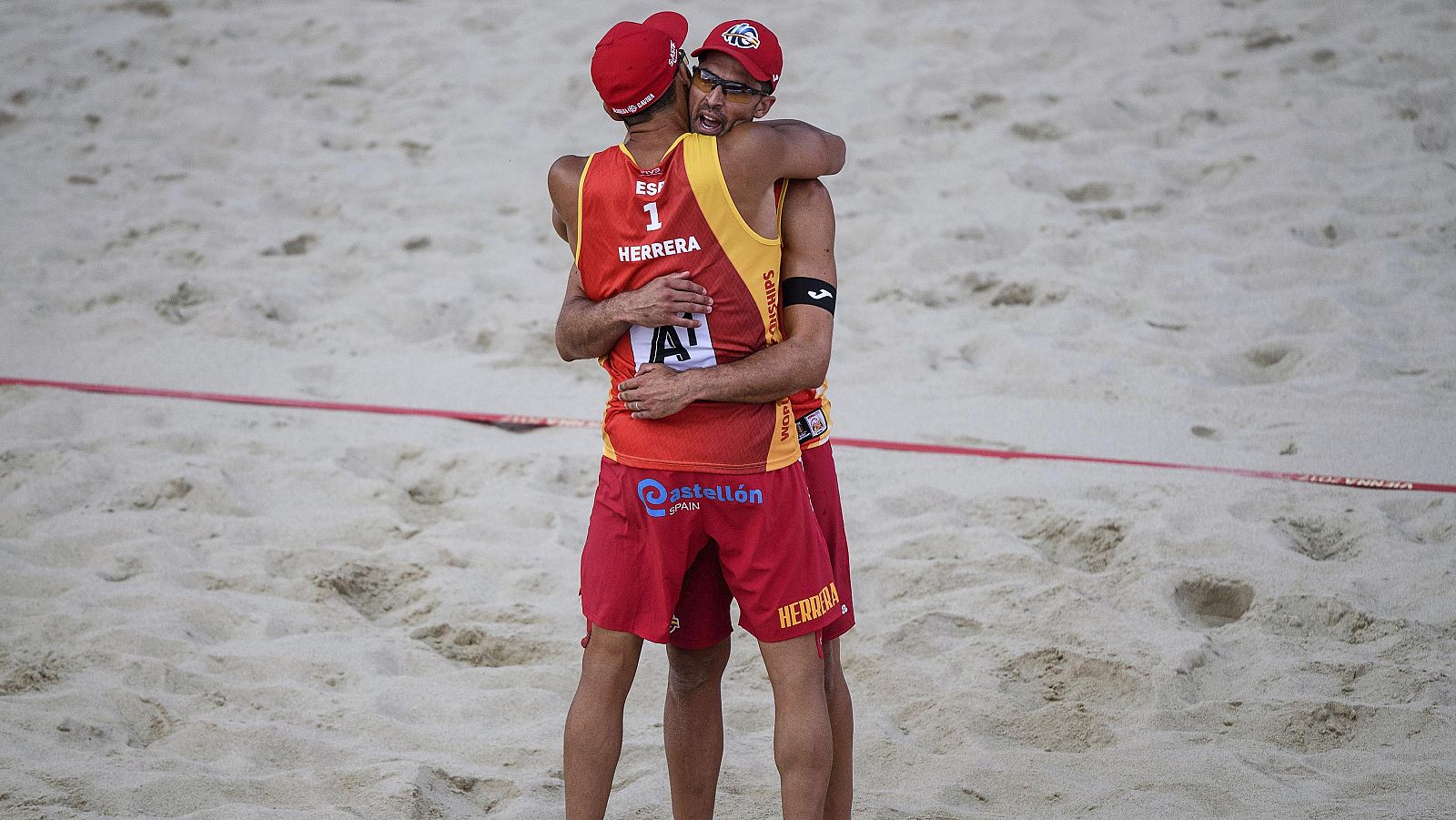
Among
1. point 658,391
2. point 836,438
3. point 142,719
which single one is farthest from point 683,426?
point 836,438

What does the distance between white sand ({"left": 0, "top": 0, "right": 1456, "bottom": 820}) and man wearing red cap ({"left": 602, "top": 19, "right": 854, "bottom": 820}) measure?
1.21 feet

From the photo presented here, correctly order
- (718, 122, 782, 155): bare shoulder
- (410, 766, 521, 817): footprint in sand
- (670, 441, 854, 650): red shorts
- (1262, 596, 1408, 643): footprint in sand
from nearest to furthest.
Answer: (718, 122, 782, 155): bare shoulder < (670, 441, 854, 650): red shorts < (410, 766, 521, 817): footprint in sand < (1262, 596, 1408, 643): footprint in sand

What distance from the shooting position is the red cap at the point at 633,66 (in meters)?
2.25

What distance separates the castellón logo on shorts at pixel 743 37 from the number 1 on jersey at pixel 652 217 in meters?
0.31

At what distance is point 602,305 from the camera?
238 cm

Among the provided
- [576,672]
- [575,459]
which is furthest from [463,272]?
[576,672]

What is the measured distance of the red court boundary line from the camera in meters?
3.95

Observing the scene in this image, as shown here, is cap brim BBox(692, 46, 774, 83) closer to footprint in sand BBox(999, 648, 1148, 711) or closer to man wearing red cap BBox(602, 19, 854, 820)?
man wearing red cap BBox(602, 19, 854, 820)

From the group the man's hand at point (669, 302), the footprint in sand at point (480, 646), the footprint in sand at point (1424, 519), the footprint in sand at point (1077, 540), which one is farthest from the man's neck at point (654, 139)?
the footprint in sand at point (1424, 519)

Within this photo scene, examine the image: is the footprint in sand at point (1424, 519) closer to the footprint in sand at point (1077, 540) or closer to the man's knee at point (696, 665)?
the footprint in sand at point (1077, 540)

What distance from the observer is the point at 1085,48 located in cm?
689

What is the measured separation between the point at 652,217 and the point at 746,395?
356mm

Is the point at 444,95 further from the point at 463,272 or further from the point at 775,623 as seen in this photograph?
the point at 775,623

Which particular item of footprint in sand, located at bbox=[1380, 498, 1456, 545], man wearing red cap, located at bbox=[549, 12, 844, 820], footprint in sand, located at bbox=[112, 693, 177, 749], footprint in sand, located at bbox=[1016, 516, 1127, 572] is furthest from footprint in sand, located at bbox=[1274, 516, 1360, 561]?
footprint in sand, located at bbox=[112, 693, 177, 749]
